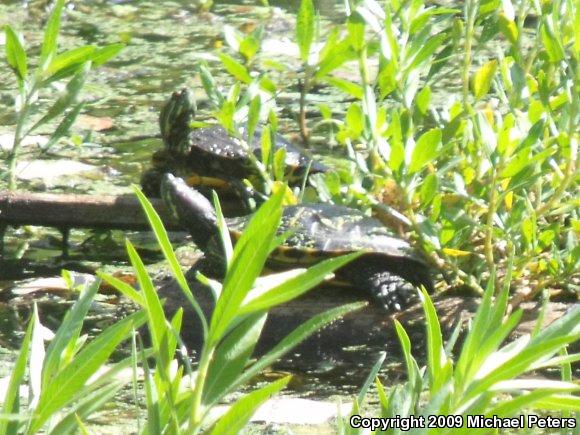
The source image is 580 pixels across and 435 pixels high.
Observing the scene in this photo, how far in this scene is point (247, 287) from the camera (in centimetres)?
95

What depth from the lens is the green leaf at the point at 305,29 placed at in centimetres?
238

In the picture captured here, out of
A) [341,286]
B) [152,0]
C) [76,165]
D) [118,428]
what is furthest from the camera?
[152,0]

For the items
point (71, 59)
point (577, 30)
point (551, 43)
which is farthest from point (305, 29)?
point (71, 59)

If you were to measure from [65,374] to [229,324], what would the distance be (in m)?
0.17

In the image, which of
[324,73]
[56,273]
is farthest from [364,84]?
[56,273]

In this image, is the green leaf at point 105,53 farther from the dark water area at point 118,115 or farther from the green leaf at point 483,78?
the green leaf at point 483,78

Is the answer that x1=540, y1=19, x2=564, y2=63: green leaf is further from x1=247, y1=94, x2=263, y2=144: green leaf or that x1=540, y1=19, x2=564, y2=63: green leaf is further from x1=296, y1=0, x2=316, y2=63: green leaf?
x1=247, y1=94, x2=263, y2=144: green leaf

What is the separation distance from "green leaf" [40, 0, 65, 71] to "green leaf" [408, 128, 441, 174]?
0.74 metres

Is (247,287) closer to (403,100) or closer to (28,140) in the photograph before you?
(403,100)

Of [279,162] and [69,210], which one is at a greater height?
[279,162]

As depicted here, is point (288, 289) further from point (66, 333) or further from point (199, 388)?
point (66, 333)

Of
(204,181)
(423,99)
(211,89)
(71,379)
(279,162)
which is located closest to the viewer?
(71,379)

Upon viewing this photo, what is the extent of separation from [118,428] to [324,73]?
809 millimetres

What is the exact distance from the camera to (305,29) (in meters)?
2.40
